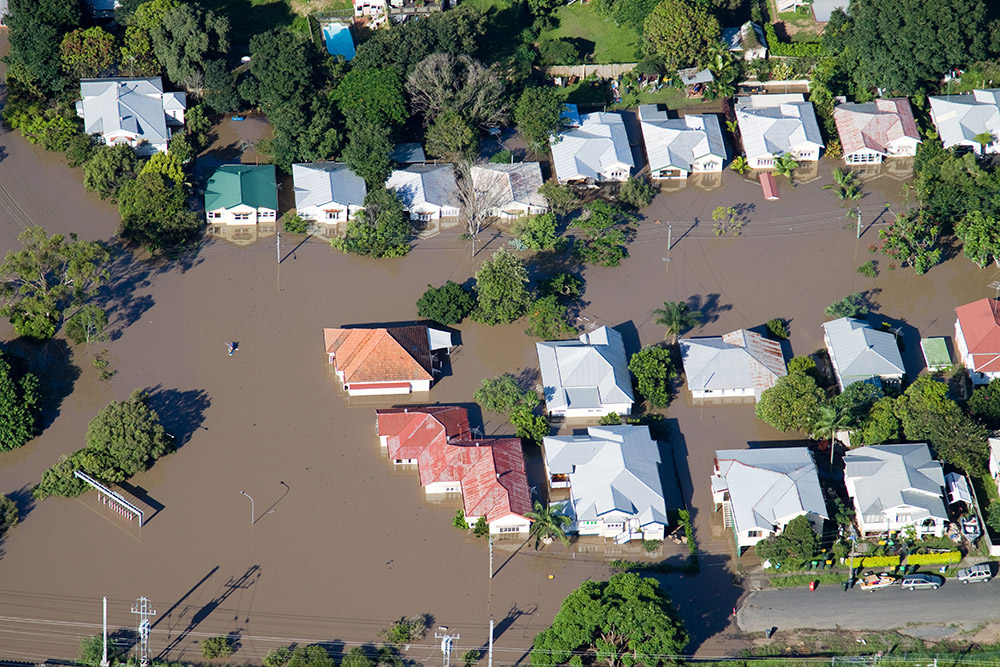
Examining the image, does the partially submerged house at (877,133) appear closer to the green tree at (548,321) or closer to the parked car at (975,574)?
the green tree at (548,321)

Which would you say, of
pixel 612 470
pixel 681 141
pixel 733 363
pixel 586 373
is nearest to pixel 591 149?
pixel 681 141

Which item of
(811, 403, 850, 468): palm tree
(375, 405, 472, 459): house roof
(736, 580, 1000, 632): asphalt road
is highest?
(375, 405, 472, 459): house roof

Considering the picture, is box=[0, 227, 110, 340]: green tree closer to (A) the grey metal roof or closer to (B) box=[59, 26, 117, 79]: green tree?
(B) box=[59, 26, 117, 79]: green tree

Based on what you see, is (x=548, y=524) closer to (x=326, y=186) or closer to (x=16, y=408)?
(x=16, y=408)

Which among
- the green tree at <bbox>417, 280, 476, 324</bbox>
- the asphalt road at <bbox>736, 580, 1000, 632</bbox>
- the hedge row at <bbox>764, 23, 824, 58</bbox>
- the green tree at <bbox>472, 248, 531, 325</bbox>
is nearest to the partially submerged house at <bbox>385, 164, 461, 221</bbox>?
the green tree at <bbox>417, 280, 476, 324</bbox>

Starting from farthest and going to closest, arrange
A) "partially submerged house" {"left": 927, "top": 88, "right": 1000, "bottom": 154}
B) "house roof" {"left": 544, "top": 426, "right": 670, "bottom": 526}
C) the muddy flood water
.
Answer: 1. "partially submerged house" {"left": 927, "top": 88, "right": 1000, "bottom": 154}
2. "house roof" {"left": 544, "top": 426, "right": 670, "bottom": 526}
3. the muddy flood water

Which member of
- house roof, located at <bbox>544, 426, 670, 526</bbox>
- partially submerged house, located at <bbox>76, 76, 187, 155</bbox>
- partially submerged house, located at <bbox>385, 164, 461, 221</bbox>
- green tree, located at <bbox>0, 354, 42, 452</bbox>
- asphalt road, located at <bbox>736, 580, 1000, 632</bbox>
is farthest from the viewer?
partially submerged house, located at <bbox>76, 76, 187, 155</bbox>
